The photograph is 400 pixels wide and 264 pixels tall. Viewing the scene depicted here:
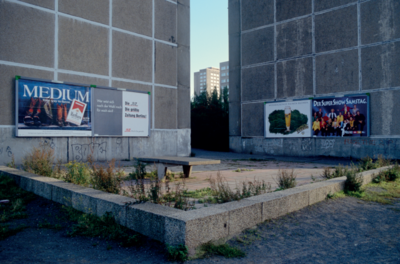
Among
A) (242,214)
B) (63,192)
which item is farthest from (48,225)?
(242,214)

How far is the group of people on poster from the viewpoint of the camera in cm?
1766

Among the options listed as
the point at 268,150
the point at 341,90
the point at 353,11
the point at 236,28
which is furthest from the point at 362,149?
the point at 236,28

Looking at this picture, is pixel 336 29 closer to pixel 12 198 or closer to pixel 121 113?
pixel 121 113

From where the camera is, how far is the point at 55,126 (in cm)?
1347

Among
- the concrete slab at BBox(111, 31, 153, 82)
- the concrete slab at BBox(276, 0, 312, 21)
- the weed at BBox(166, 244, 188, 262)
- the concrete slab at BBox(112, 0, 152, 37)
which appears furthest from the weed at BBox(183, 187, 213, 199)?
the concrete slab at BBox(276, 0, 312, 21)

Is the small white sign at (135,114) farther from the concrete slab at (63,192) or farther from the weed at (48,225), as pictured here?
the weed at (48,225)

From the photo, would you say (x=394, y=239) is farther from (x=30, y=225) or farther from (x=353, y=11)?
(x=353, y=11)

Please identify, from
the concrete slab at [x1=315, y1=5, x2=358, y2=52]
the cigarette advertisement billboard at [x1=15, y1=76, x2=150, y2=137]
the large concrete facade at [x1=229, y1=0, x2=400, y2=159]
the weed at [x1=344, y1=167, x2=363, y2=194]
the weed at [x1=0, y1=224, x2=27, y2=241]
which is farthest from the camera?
the concrete slab at [x1=315, y1=5, x2=358, y2=52]

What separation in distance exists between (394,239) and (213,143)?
25.8 metres

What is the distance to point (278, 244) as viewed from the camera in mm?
3756

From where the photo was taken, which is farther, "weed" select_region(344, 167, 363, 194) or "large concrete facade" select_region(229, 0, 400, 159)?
"large concrete facade" select_region(229, 0, 400, 159)

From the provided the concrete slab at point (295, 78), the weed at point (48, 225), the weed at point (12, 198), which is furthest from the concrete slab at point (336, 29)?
the weed at point (48, 225)

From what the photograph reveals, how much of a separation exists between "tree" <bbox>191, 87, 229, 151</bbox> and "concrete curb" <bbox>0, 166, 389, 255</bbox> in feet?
76.3

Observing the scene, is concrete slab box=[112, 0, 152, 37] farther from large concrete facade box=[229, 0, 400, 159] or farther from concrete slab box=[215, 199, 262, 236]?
concrete slab box=[215, 199, 262, 236]
